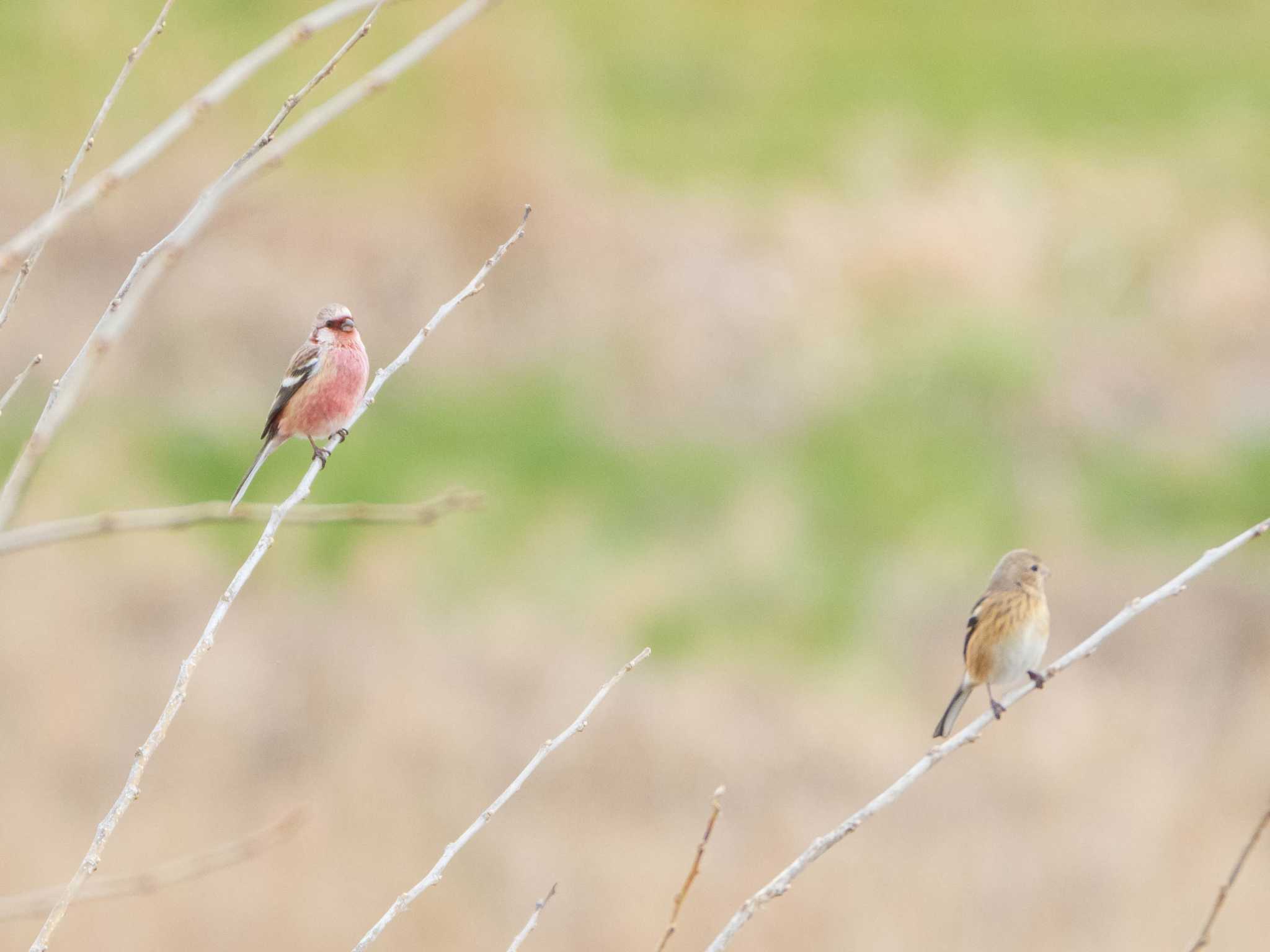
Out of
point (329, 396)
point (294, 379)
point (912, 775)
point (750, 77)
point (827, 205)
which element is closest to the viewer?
point (912, 775)

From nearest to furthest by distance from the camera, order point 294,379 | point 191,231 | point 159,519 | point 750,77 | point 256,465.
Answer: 1. point 159,519
2. point 191,231
3. point 256,465
4. point 294,379
5. point 750,77

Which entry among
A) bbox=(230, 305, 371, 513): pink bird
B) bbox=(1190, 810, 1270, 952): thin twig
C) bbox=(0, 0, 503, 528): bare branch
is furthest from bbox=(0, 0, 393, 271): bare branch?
bbox=(230, 305, 371, 513): pink bird

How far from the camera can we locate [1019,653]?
12.9ft

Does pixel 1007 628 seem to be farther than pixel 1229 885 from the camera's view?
Yes

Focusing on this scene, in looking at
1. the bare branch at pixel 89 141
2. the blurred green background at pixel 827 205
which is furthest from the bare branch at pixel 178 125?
the blurred green background at pixel 827 205

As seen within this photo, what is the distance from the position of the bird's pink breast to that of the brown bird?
1.76m

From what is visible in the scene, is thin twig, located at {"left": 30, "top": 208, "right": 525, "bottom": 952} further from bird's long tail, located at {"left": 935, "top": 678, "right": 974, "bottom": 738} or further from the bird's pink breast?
bird's long tail, located at {"left": 935, "top": 678, "right": 974, "bottom": 738}

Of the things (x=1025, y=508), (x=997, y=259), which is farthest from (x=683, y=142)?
(x=1025, y=508)

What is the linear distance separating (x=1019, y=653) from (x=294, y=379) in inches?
81.1

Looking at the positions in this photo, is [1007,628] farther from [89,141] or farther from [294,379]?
[89,141]

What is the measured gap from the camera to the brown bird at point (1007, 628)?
12.9 ft

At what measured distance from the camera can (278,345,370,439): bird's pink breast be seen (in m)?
3.90

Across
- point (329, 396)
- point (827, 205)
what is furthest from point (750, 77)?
point (329, 396)

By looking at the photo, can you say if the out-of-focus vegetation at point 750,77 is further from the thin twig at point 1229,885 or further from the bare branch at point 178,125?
the bare branch at point 178,125
